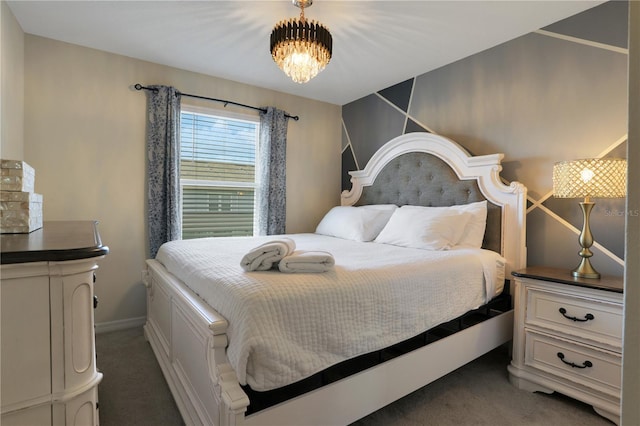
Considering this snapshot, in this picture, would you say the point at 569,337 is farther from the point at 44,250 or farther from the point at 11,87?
→ the point at 11,87

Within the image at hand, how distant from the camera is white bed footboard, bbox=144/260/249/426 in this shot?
1.17 meters

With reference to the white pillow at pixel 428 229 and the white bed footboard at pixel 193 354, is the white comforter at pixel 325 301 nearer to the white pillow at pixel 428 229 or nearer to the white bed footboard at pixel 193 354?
the white bed footboard at pixel 193 354

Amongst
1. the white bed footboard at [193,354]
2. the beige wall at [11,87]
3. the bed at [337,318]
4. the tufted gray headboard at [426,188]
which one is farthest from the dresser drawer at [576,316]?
the beige wall at [11,87]

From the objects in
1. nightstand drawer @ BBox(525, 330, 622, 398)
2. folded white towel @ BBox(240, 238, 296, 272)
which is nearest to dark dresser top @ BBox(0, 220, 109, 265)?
folded white towel @ BBox(240, 238, 296, 272)

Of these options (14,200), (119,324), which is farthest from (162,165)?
(14,200)

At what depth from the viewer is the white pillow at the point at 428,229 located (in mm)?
2350

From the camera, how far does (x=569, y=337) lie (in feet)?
5.95

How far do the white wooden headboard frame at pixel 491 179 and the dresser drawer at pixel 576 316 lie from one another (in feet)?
1.44

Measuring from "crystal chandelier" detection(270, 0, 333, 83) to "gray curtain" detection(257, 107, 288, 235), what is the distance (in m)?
1.63

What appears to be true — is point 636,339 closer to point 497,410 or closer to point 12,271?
point 12,271

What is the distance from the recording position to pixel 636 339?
16.6 inches

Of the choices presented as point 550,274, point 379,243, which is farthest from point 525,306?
point 379,243

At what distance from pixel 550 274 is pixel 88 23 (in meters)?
3.67

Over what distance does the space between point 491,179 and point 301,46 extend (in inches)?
69.6
